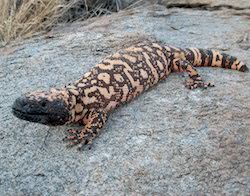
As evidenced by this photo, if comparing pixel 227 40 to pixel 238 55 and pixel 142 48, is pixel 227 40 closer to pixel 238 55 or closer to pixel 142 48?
pixel 238 55

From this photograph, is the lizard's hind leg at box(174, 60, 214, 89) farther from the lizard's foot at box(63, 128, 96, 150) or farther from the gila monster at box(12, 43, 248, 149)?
the lizard's foot at box(63, 128, 96, 150)

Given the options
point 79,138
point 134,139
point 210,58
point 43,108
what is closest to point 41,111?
point 43,108

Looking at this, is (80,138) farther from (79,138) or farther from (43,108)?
(43,108)

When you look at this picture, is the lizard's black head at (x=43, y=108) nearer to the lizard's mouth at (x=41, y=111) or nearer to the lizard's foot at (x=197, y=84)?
the lizard's mouth at (x=41, y=111)

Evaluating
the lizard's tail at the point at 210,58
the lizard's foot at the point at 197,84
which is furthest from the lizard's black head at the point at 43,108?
the lizard's tail at the point at 210,58

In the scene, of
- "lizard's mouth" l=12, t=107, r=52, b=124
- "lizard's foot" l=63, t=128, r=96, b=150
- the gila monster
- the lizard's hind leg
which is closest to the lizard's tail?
the gila monster

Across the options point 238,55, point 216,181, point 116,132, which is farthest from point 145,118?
point 238,55
